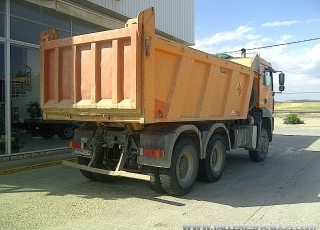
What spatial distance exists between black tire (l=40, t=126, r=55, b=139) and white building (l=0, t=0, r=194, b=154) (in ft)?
1.95

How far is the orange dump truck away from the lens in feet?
16.9

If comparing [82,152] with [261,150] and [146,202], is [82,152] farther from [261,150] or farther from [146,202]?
[261,150]

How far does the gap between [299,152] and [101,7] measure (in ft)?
29.1

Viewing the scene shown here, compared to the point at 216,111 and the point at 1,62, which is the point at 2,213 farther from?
the point at 1,62

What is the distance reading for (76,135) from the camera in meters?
6.64

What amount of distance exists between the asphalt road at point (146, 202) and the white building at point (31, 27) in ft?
8.60

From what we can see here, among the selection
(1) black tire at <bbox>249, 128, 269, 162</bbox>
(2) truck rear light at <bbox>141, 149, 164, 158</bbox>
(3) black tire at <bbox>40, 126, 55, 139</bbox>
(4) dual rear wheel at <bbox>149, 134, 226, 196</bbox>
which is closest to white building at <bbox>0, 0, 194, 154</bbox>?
(3) black tire at <bbox>40, 126, 55, 139</bbox>

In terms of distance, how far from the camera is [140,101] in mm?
5062

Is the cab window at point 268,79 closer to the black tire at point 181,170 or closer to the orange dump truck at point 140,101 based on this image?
the orange dump truck at point 140,101

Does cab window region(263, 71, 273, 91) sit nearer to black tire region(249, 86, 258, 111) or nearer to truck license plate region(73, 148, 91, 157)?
black tire region(249, 86, 258, 111)

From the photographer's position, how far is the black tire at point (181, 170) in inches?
226

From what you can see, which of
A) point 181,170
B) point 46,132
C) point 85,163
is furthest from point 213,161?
point 46,132

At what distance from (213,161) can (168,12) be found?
9483mm

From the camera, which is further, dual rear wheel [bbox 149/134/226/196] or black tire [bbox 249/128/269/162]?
black tire [bbox 249/128/269/162]
